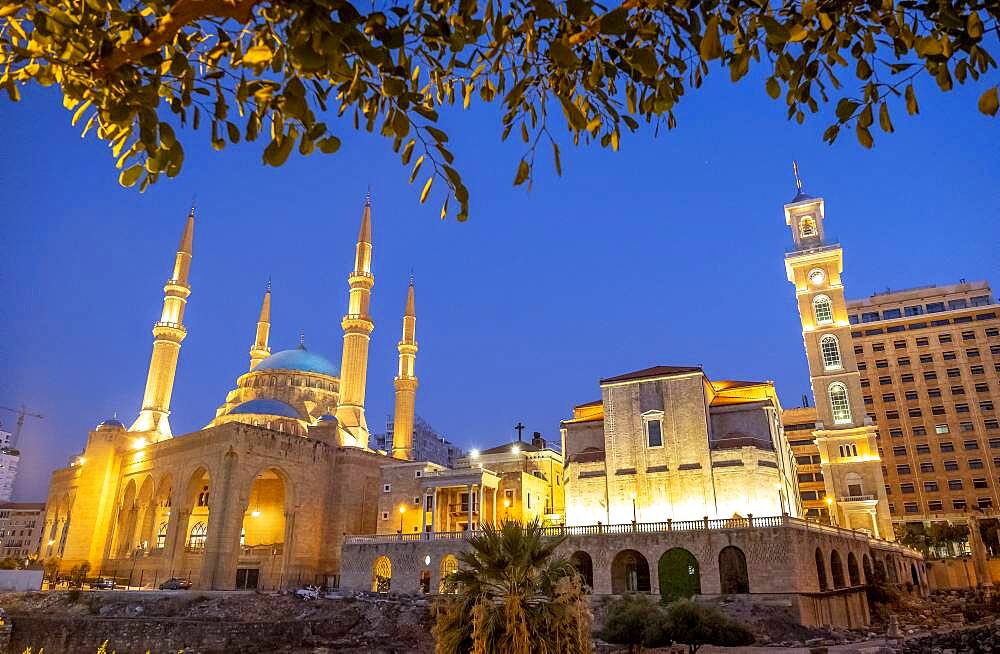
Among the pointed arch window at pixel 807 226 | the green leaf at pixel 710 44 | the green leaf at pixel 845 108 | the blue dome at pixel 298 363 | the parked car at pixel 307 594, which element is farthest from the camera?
the blue dome at pixel 298 363

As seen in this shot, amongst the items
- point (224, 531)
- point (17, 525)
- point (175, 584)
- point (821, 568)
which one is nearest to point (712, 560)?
point (821, 568)

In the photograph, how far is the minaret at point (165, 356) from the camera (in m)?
49.0

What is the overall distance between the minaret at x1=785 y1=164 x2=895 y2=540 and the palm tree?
40.0m

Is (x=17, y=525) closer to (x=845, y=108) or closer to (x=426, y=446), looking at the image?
(x=426, y=446)

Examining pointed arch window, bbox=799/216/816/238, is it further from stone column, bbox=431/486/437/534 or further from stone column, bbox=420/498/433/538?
stone column, bbox=420/498/433/538

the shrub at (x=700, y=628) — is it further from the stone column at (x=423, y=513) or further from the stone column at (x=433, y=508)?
the stone column at (x=423, y=513)

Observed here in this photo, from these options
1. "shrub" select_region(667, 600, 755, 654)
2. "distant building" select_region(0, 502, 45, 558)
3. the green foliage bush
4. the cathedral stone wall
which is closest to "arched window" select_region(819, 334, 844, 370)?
the cathedral stone wall

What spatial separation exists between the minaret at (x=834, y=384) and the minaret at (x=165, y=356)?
47.8 m

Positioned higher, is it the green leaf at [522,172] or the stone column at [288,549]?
the green leaf at [522,172]

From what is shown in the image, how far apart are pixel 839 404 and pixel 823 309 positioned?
754cm

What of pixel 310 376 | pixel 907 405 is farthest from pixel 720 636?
pixel 907 405

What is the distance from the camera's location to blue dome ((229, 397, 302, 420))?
4978cm

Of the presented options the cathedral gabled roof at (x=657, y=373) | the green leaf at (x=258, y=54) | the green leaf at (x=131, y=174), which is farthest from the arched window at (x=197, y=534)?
the green leaf at (x=258, y=54)

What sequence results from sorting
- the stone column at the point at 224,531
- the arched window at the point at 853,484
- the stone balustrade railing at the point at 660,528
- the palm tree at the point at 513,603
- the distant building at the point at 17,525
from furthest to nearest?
the distant building at the point at 17,525 < the arched window at the point at 853,484 < the stone column at the point at 224,531 < the stone balustrade railing at the point at 660,528 < the palm tree at the point at 513,603
